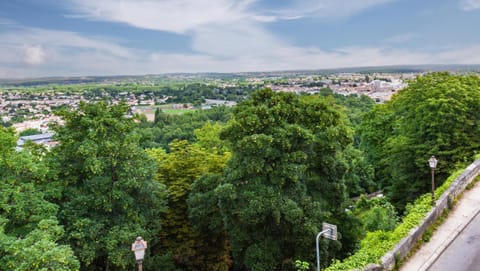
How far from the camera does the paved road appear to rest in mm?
8016

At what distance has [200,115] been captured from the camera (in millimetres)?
72062

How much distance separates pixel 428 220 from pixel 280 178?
479 centimetres

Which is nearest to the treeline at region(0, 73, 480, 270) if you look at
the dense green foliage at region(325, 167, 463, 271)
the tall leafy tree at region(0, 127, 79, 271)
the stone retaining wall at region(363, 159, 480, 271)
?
the tall leafy tree at region(0, 127, 79, 271)

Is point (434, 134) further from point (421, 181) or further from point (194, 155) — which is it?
point (194, 155)

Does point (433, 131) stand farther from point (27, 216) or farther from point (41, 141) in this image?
point (41, 141)

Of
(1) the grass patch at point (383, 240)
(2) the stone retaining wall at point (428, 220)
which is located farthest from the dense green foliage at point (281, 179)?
(2) the stone retaining wall at point (428, 220)

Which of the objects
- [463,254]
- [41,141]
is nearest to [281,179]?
[463,254]

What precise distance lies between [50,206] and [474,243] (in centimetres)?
1167

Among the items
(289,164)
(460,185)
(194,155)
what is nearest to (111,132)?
(194,155)

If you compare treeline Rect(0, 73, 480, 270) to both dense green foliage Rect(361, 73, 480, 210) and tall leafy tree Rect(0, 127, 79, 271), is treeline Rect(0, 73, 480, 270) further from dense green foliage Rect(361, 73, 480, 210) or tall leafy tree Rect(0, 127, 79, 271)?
dense green foliage Rect(361, 73, 480, 210)

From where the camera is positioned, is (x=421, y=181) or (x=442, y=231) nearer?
(x=442, y=231)

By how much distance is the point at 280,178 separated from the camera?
12.8 m

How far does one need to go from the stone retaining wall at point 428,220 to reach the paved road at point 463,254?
658mm

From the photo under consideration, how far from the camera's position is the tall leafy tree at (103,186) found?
11.9 metres
